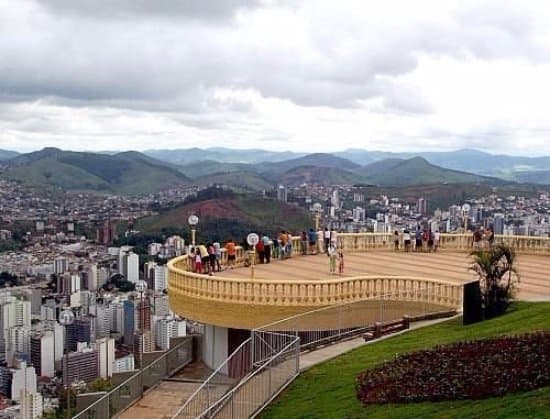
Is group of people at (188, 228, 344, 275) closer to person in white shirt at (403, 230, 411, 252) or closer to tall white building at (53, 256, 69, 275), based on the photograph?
person in white shirt at (403, 230, 411, 252)

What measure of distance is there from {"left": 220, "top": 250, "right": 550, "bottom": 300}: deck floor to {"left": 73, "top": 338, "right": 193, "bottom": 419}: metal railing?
3275 millimetres

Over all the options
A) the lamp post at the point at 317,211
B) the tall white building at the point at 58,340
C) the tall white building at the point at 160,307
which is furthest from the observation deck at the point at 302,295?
the tall white building at the point at 58,340

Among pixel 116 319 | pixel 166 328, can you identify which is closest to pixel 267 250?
pixel 166 328

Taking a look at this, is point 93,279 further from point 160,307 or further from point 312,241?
point 312,241

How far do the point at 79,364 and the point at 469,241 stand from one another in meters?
27.8

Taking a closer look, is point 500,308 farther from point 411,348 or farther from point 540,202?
point 540,202

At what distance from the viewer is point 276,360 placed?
61.2 ft

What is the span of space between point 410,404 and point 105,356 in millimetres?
42831

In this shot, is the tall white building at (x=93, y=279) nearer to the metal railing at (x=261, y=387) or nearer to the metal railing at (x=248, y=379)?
the metal railing at (x=248, y=379)

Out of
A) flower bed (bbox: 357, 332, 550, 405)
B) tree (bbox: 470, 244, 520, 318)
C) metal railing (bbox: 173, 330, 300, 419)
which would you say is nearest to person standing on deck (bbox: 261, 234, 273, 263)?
tree (bbox: 470, 244, 520, 318)

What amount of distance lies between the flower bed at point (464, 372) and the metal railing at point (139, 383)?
360 inches

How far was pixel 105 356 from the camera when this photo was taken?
55031mm

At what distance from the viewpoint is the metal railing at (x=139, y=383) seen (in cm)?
2380

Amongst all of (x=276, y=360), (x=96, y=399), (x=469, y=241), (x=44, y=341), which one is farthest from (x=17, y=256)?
(x=276, y=360)
